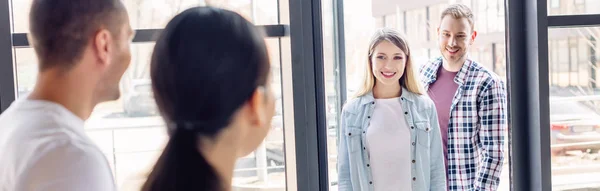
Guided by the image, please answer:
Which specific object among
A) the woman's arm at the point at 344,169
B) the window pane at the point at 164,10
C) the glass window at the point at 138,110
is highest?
the window pane at the point at 164,10

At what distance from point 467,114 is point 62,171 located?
5.83ft

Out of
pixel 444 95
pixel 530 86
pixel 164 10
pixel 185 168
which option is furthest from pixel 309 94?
pixel 185 168

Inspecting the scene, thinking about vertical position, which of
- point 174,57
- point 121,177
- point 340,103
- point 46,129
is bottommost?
point 121,177

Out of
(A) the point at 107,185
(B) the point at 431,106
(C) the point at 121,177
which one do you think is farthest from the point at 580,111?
(A) the point at 107,185

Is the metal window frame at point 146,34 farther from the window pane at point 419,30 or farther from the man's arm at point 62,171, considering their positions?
the man's arm at point 62,171

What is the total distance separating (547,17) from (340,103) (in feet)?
3.21

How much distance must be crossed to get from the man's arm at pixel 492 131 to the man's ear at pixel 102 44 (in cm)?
169

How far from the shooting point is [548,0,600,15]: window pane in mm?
2605

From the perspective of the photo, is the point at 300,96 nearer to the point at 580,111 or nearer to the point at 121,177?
the point at 121,177

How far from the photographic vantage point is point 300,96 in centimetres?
241

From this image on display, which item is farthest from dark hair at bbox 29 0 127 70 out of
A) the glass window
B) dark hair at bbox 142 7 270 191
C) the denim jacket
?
the denim jacket

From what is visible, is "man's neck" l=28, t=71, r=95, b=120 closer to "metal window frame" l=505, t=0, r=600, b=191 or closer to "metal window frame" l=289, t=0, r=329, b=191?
"metal window frame" l=289, t=0, r=329, b=191

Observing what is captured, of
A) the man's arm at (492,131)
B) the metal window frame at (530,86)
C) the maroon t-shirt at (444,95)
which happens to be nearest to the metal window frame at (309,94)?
the maroon t-shirt at (444,95)

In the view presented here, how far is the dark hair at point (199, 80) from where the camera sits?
0.81 meters
